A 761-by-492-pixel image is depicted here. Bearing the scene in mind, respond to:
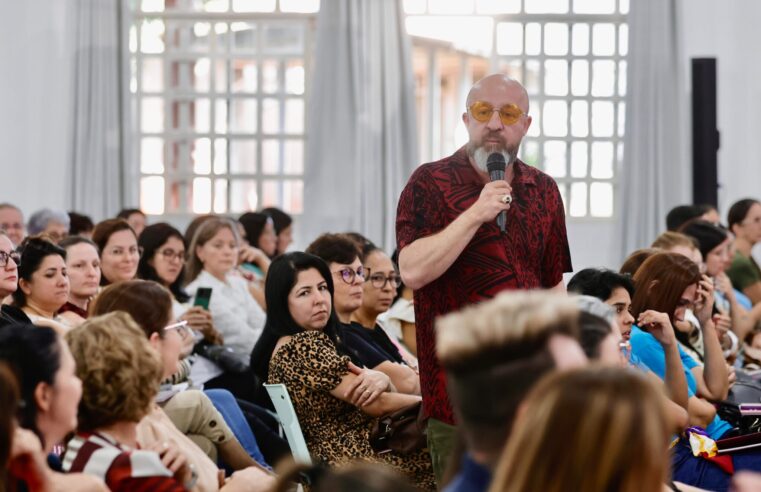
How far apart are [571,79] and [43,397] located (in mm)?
8259

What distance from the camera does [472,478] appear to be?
5.66 ft

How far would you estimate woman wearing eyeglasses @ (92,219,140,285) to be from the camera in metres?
5.49

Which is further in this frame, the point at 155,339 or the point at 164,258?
the point at 164,258

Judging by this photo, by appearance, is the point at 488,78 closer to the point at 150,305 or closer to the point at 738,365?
the point at 150,305

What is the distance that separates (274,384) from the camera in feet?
11.5

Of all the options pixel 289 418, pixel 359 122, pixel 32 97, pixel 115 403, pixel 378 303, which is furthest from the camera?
pixel 32 97

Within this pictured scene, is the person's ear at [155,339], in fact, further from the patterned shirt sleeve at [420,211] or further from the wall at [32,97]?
the wall at [32,97]

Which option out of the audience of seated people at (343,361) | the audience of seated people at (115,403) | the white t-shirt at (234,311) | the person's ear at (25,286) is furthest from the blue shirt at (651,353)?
the white t-shirt at (234,311)

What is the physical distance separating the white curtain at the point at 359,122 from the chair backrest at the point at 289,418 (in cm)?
575

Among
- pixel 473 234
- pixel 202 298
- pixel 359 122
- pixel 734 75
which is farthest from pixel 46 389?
pixel 734 75

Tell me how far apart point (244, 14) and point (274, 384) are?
6800 mm

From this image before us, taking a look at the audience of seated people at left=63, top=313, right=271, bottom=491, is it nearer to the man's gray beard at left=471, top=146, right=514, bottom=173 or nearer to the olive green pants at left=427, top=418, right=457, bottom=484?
the olive green pants at left=427, top=418, right=457, bottom=484

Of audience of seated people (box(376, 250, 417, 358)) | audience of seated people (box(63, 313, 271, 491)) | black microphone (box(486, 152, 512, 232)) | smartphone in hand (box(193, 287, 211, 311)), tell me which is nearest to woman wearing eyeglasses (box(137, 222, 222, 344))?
smartphone in hand (box(193, 287, 211, 311))

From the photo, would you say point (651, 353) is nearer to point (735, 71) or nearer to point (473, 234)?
point (473, 234)
